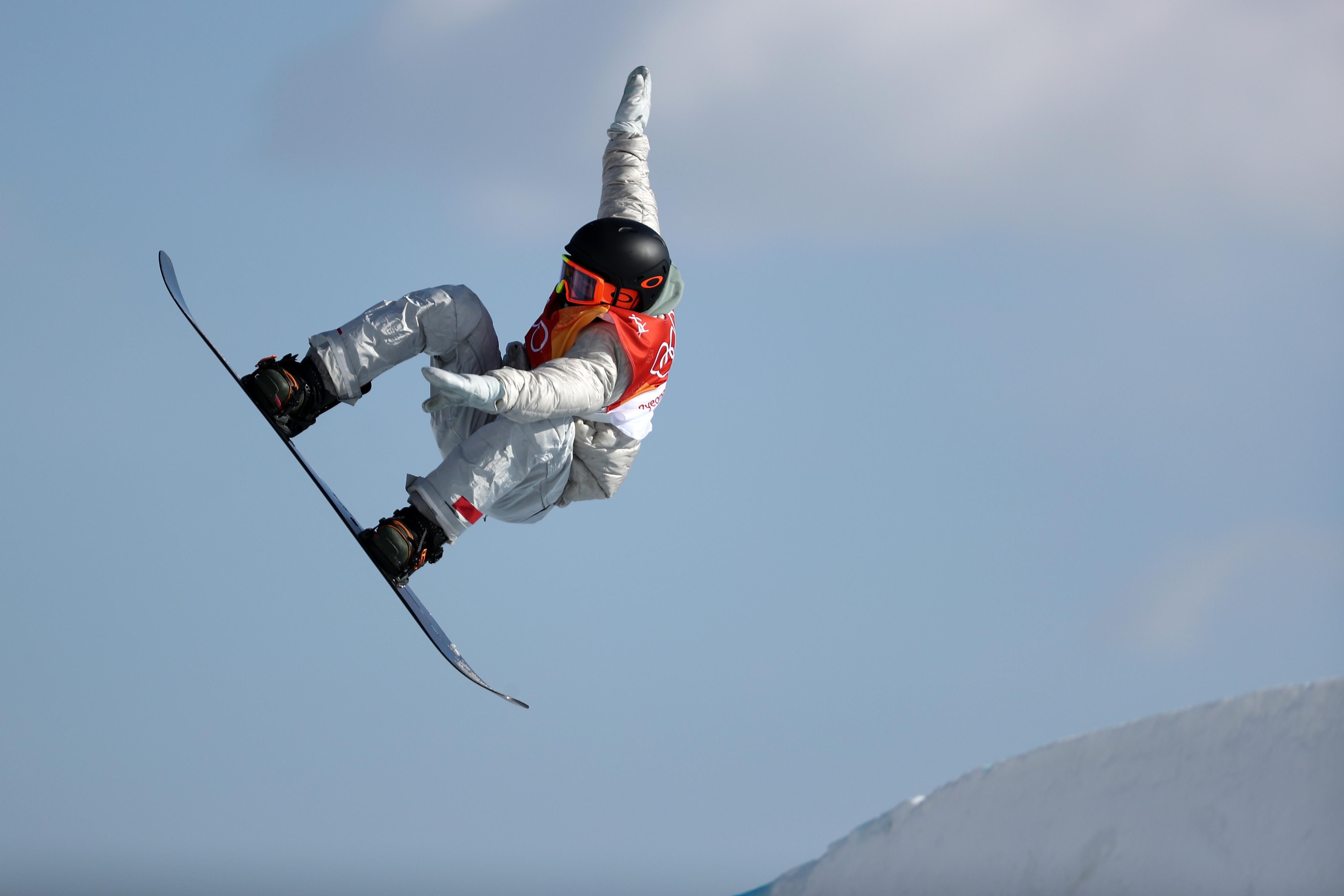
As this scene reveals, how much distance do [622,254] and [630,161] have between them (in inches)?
35.8

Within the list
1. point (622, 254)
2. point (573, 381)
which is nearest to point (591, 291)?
point (622, 254)

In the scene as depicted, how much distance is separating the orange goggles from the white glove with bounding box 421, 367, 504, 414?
0.72 meters

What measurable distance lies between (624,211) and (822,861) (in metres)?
2.71

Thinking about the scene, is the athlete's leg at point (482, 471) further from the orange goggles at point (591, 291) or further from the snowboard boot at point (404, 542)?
the orange goggles at point (591, 291)

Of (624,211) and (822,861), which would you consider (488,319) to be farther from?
(822,861)

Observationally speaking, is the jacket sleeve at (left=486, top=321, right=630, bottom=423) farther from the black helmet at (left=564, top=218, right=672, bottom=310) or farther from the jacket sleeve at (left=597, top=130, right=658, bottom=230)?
the jacket sleeve at (left=597, top=130, right=658, bottom=230)

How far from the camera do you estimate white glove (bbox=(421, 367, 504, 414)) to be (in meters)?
4.05

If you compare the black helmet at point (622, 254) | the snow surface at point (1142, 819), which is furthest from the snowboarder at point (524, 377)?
the snow surface at point (1142, 819)

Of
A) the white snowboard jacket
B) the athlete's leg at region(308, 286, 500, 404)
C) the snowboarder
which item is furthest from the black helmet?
the athlete's leg at region(308, 286, 500, 404)

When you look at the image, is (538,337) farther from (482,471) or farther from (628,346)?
(482,471)

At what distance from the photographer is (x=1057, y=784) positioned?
13.4 feet

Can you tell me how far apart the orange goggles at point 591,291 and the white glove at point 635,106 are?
40.0 inches

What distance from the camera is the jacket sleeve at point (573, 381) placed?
444 centimetres

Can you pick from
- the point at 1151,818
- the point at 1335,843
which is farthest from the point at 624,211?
the point at 1335,843
